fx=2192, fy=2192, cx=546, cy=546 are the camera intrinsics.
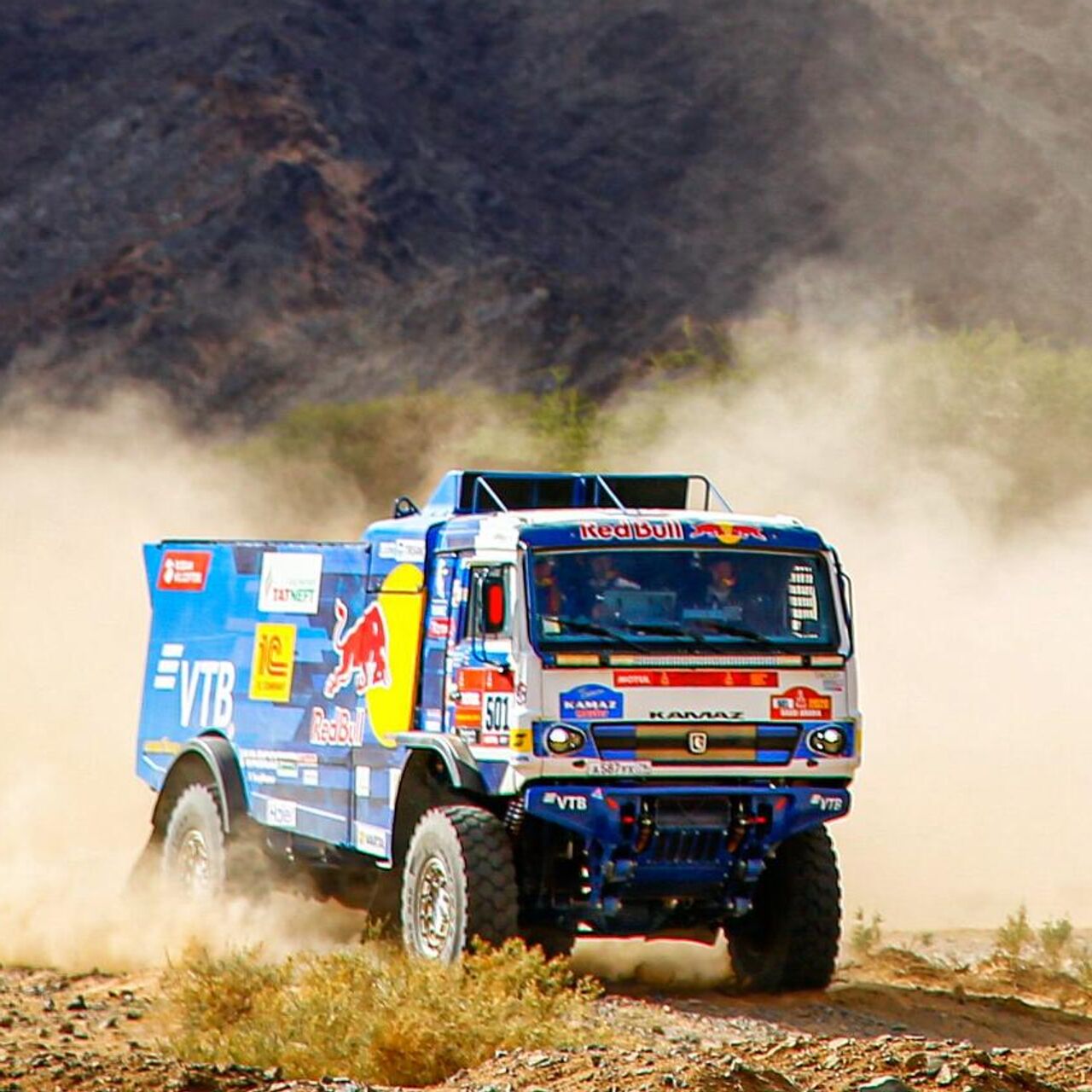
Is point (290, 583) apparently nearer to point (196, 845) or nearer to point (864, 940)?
point (196, 845)

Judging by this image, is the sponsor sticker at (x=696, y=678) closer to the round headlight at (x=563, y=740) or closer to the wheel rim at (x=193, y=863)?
the round headlight at (x=563, y=740)

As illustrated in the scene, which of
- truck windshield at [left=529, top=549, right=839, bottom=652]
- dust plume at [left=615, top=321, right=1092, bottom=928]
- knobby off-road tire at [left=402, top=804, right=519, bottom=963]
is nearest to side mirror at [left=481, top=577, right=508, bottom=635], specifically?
truck windshield at [left=529, top=549, right=839, bottom=652]

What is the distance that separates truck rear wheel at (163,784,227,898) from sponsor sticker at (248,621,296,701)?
940 mm

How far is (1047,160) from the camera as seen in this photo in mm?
54969

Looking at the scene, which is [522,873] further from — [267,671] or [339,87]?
[339,87]

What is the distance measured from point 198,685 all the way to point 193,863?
1316mm

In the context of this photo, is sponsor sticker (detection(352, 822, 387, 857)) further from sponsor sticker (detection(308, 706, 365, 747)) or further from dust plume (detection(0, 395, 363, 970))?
dust plume (detection(0, 395, 363, 970))

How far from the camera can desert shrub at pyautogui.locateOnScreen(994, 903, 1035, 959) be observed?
1630cm

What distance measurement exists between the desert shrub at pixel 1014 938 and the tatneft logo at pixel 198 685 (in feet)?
19.7

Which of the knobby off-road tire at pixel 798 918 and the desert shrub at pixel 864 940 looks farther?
the desert shrub at pixel 864 940

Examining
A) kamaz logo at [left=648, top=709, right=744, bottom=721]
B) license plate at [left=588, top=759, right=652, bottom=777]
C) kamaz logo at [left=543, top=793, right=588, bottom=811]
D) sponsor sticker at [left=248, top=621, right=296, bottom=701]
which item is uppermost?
sponsor sticker at [left=248, top=621, right=296, bottom=701]

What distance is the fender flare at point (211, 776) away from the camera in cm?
1563

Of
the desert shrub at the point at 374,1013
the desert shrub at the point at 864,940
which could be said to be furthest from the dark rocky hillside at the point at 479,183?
the desert shrub at the point at 374,1013

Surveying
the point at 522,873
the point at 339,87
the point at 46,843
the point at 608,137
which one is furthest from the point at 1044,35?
the point at 522,873
